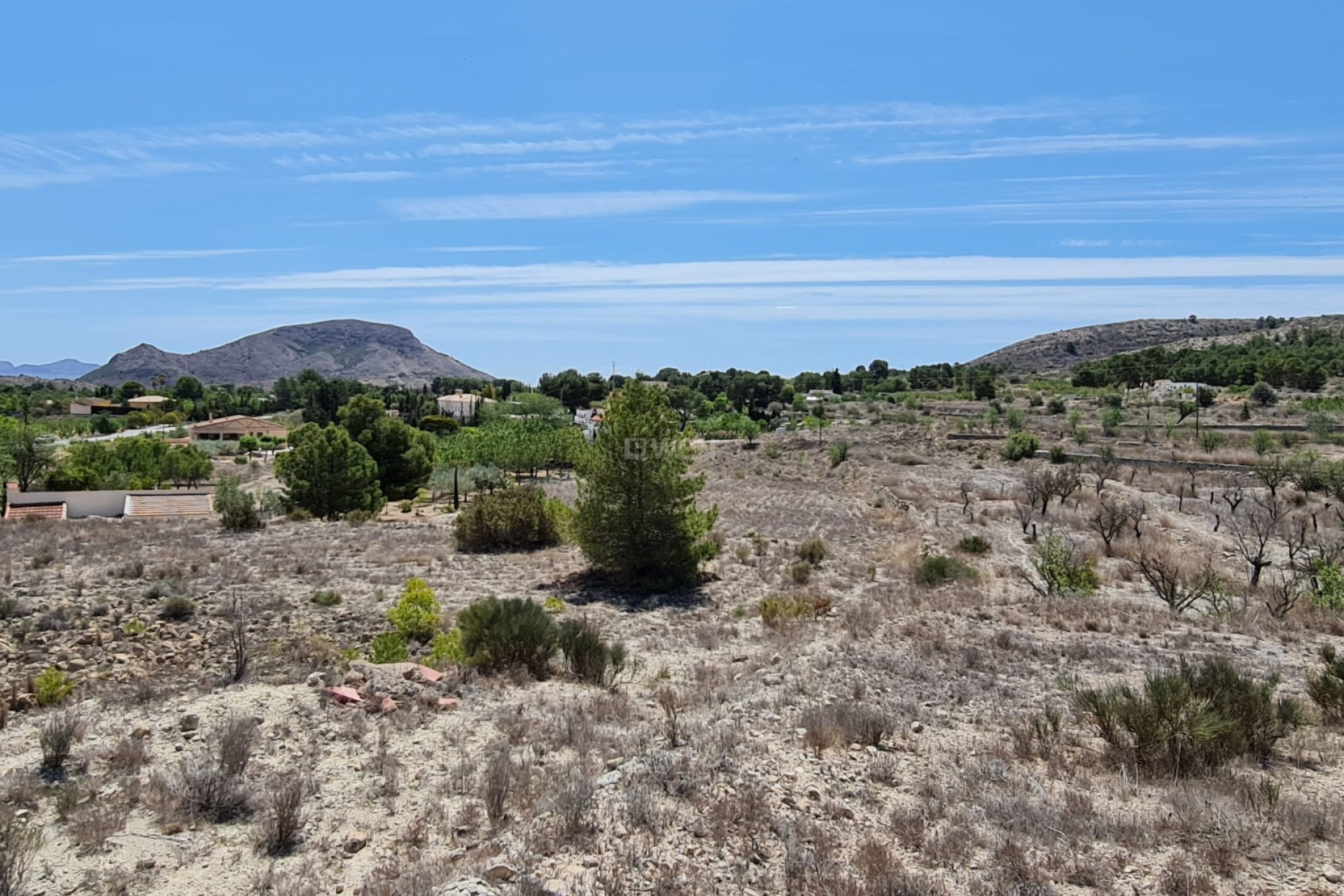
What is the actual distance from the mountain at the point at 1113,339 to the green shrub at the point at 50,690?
156 metres

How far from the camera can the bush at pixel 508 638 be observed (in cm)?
1183

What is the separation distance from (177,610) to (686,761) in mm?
12082

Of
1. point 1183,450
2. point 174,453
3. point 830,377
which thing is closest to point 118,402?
point 174,453

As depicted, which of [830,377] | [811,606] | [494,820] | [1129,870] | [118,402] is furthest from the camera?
[830,377]

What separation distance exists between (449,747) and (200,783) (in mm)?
2210

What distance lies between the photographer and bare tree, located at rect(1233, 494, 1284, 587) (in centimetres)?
2111

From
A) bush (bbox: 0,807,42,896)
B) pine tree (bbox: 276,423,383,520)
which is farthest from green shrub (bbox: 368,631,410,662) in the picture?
pine tree (bbox: 276,423,383,520)

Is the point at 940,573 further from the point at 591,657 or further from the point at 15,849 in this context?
the point at 15,849

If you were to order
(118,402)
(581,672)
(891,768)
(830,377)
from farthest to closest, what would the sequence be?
(830,377) → (118,402) → (581,672) → (891,768)

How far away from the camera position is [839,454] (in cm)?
5178

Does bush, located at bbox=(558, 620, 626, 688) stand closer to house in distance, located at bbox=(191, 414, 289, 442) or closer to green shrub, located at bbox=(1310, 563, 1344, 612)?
green shrub, located at bbox=(1310, 563, 1344, 612)

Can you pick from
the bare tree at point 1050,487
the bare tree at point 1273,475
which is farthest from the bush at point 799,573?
the bare tree at point 1273,475

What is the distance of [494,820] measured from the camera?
6.41 metres

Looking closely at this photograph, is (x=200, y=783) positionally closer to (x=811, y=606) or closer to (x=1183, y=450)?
(x=811, y=606)
